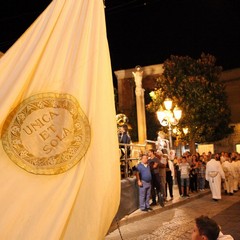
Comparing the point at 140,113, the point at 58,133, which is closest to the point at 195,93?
the point at 140,113

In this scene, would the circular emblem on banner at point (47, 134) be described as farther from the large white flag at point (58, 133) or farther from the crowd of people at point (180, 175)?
the crowd of people at point (180, 175)

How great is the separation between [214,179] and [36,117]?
14.8m

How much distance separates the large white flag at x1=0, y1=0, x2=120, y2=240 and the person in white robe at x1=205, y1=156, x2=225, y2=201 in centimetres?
1443

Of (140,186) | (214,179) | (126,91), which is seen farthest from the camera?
(126,91)

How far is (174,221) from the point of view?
34.7 ft

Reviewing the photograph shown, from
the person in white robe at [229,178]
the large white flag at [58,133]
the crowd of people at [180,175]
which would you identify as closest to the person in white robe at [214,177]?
the crowd of people at [180,175]

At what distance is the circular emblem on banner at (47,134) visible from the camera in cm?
202

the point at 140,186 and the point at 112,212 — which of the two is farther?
the point at 140,186

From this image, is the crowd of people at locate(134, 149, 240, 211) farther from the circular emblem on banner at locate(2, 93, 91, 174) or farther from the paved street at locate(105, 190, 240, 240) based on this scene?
the circular emblem on banner at locate(2, 93, 91, 174)

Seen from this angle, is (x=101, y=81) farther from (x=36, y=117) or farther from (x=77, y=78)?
(x=36, y=117)

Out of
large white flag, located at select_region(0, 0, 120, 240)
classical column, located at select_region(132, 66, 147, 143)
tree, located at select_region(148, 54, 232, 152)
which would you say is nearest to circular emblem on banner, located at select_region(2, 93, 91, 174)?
large white flag, located at select_region(0, 0, 120, 240)

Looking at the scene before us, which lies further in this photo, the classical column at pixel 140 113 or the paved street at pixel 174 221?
the classical column at pixel 140 113

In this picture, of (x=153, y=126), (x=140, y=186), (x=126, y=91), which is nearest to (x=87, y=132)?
(x=140, y=186)

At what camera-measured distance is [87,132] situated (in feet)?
6.85
